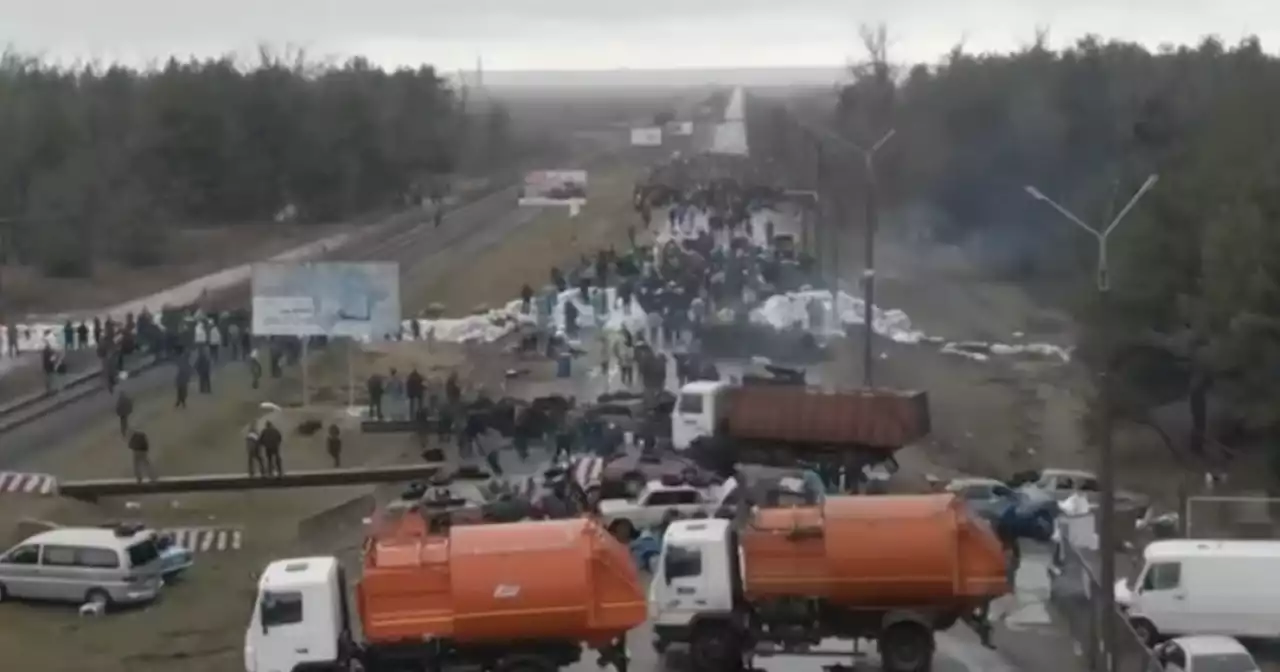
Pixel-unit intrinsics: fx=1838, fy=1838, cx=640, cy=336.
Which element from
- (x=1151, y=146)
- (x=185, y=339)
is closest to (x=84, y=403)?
(x=185, y=339)

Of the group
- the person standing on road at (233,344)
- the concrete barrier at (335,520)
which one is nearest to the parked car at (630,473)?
the concrete barrier at (335,520)

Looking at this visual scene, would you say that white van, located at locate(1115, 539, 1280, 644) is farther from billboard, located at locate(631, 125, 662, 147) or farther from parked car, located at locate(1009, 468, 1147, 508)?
billboard, located at locate(631, 125, 662, 147)

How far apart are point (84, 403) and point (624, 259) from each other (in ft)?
60.6

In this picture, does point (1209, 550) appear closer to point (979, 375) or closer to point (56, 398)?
point (979, 375)

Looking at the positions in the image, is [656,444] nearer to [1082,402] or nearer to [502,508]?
[502,508]

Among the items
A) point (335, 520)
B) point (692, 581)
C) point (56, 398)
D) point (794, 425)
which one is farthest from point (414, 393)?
point (692, 581)

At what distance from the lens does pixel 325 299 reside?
34.3 metres

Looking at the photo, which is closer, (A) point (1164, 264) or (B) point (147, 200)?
(A) point (1164, 264)

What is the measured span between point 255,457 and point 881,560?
13260 millimetres

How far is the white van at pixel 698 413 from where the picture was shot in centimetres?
3091

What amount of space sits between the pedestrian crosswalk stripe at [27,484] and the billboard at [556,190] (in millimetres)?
46307

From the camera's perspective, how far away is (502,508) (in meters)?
23.5

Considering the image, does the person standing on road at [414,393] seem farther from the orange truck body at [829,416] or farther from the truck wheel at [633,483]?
the truck wheel at [633,483]

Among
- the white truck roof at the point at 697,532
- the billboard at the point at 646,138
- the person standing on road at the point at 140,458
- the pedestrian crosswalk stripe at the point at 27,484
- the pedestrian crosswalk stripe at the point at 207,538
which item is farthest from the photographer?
the billboard at the point at 646,138
